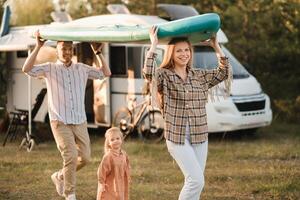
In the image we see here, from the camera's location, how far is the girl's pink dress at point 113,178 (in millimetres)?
5707

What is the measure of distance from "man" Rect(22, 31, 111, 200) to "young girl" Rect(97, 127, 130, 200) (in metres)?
0.78

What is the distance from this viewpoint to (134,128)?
12.5m

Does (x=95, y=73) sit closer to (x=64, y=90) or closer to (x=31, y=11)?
(x=64, y=90)

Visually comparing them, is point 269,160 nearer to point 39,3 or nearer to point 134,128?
point 134,128

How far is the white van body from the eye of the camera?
481 inches

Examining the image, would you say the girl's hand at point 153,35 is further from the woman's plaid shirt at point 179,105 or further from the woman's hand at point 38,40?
the woman's hand at point 38,40

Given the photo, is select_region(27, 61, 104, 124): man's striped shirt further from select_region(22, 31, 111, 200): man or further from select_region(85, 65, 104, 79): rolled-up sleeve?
select_region(85, 65, 104, 79): rolled-up sleeve

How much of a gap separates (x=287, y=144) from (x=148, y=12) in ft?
26.2

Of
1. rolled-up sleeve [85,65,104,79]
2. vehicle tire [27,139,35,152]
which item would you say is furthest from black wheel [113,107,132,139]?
rolled-up sleeve [85,65,104,79]

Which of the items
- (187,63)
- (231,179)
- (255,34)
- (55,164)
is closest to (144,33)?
(187,63)

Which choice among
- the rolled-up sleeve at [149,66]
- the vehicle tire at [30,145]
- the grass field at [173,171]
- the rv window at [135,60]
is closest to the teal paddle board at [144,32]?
the rolled-up sleeve at [149,66]

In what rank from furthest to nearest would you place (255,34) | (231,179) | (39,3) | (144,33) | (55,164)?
(39,3)
(255,34)
(55,164)
(231,179)
(144,33)

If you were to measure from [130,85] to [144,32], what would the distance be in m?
6.69

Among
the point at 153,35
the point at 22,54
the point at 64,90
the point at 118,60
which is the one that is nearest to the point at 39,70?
the point at 64,90
